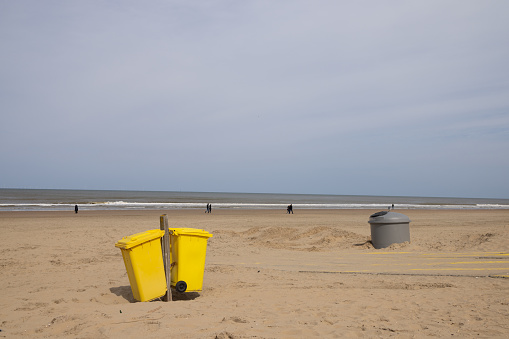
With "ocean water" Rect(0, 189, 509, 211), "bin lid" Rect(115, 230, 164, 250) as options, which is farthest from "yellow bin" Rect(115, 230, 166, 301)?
"ocean water" Rect(0, 189, 509, 211)

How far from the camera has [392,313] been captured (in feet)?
15.9

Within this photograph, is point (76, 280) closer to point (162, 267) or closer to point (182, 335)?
point (162, 267)

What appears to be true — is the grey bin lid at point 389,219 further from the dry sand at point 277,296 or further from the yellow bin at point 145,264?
the yellow bin at point 145,264

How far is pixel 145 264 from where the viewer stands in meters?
5.75

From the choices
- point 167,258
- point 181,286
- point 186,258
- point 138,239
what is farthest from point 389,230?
point 138,239

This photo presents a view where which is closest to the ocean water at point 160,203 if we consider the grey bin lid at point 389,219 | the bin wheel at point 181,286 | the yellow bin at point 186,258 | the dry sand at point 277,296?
the dry sand at point 277,296

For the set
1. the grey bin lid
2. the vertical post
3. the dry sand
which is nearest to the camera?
the dry sand

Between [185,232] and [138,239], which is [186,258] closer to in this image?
[185,232]

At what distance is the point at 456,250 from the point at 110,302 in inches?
375

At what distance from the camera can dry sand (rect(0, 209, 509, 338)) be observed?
4312mm

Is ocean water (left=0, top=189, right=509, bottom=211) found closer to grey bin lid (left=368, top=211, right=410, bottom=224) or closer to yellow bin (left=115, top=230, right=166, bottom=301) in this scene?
grey bin lid (left=368, top=211, right=410, bottom=224)

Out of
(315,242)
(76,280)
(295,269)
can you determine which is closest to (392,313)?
(295,269)

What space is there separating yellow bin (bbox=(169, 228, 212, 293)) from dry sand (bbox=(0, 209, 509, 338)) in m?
0.29

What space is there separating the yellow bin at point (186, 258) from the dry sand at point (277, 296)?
0.94 ft
